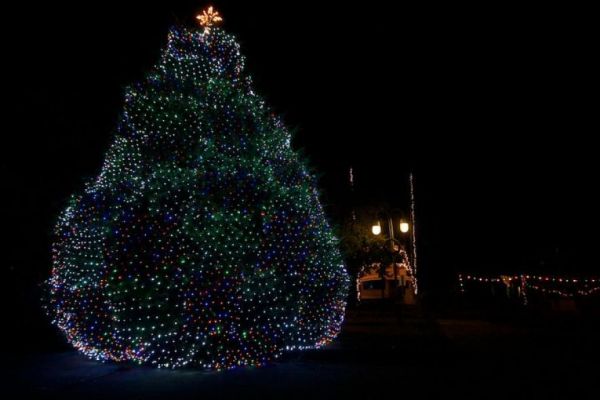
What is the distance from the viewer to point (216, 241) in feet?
33.0

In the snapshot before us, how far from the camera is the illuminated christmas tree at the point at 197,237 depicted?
997 centimetres

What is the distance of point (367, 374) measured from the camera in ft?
32.8

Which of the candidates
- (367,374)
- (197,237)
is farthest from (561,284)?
(197,237)

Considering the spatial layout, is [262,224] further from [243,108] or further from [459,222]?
[459,222]

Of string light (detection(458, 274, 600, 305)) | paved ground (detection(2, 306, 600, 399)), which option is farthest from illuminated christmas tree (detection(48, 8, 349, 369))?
string light (detection(458, 274, 600, 305))

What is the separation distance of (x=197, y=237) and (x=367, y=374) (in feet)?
11.8

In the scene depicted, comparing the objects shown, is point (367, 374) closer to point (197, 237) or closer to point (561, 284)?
point (197, 237)

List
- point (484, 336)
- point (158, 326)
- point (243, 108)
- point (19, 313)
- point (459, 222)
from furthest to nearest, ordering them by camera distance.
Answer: point (459, 222) → point (19, 313) → point (484, 336) → point (243, 108) → point (158, 326)

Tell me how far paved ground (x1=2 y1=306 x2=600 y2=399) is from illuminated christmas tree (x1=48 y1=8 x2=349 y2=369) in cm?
56

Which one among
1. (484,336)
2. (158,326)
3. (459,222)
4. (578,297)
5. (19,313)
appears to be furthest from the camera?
(459,222)

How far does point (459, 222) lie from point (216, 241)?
33.0 m

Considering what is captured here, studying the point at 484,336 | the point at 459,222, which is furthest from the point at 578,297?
the point at 459,222

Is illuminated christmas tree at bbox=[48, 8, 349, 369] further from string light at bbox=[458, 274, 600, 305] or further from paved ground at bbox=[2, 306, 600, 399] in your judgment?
string light at bbox=[458, 274, 600, 305]

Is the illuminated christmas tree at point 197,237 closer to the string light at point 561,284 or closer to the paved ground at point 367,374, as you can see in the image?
the paved ground at point 367,374
